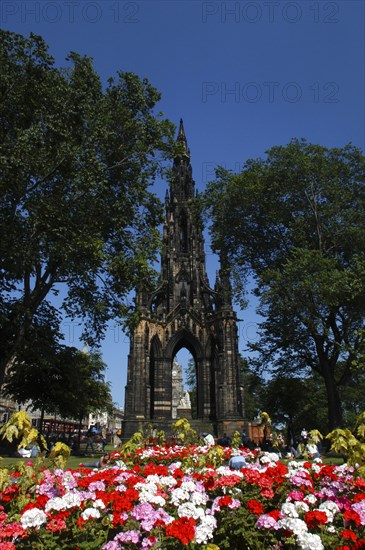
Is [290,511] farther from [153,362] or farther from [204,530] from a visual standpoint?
[153,362]

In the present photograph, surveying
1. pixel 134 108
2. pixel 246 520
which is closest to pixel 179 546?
pixel 246 520

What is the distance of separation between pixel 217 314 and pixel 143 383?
29.1 feet

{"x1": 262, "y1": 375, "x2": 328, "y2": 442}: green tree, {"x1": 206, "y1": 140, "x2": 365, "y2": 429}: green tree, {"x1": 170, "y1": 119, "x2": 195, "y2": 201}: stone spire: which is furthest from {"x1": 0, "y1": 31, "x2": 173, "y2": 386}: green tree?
{"x1": 170, "y1": 119, "x2": 195, "y2": 201}: stone spire

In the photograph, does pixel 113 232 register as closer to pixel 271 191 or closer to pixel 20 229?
pixel 20 229

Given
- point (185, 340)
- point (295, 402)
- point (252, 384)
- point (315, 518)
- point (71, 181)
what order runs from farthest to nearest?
1. point (185, 340)
2. point (295, 402)
3. point (252, 384)
4. point (71, 181)
5. point (315, 518)

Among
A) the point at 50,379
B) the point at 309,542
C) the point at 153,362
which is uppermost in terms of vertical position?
the point at 153,362

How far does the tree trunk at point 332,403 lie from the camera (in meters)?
21.6

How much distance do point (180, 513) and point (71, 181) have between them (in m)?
15.2

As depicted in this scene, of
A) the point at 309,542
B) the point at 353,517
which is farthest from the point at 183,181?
the point at 309,542

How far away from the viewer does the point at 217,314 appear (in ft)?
120

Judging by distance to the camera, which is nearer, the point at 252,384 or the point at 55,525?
the point at 55,525

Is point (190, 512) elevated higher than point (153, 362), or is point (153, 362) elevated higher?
point (153, 362)

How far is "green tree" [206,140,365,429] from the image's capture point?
21016 millimetres

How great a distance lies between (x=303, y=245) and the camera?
24.3 metres
